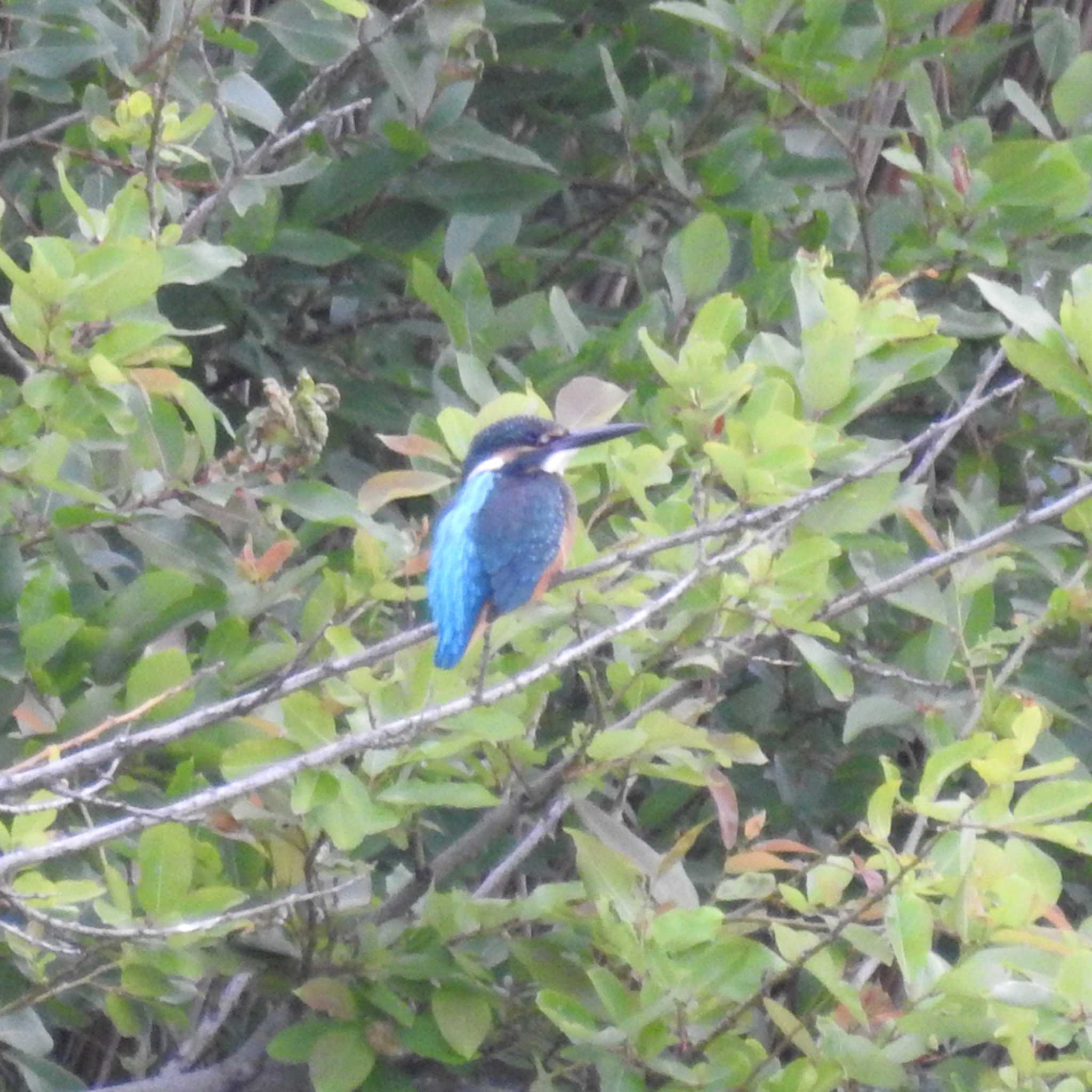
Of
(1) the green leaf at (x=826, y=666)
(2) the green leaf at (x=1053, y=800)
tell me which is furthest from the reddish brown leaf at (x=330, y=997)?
(2) the green leaf at (x=1053, y=800)

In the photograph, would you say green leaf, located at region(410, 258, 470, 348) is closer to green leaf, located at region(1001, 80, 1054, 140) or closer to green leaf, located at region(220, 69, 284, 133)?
green leaf, located at region(220, 69, 284, 133)

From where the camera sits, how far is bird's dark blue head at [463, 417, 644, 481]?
104 inches

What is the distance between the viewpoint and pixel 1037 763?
301 centimetres

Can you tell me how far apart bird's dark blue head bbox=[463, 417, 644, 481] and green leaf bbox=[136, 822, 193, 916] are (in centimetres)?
71

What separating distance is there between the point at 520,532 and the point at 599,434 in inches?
9.2

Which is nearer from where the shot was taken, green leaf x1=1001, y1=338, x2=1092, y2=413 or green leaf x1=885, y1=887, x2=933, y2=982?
green leaf x1=885, y1=887, x2=933, y2=982

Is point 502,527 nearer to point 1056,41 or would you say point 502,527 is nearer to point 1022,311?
point 1022,311

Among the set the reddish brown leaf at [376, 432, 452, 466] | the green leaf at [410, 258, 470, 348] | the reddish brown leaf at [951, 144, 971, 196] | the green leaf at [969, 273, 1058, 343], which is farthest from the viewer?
the reddish brown leaf at [951, 144, 971, 196]

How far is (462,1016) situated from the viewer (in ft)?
7.59

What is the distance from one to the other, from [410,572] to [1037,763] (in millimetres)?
1199

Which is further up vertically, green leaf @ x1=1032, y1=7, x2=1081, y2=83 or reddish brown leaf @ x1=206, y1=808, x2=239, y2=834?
green leaf @ x1=1032, y1=7, x2=1081, y2=83

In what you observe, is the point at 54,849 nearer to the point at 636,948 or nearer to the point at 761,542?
the point at 636,948

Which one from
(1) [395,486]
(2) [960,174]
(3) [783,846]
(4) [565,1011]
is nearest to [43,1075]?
(4) [565,1011]

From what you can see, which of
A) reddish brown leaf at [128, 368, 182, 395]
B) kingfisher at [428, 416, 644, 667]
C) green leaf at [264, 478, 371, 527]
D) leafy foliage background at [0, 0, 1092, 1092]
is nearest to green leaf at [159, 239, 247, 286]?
leafy foliage background at [0, 0, 1092, 1092]
